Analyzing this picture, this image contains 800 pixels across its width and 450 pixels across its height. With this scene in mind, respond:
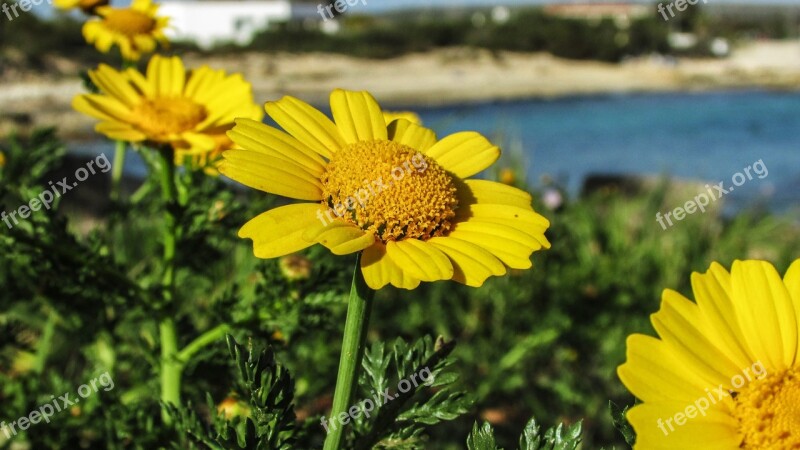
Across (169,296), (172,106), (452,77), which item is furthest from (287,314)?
(452,77)

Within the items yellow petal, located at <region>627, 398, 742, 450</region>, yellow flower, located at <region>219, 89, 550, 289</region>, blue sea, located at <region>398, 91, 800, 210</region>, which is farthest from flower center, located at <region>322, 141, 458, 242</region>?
blue sea, located at <region>398, 91, 800, 210</region>

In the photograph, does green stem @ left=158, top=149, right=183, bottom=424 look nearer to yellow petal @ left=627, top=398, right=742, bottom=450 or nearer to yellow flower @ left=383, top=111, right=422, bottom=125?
yellow flower @ left=383, top=111, right=422, bottom=125

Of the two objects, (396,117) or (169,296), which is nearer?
(169,296)

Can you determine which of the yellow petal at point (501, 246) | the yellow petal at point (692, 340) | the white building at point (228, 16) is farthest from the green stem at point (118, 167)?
the white building at point (228, 16)

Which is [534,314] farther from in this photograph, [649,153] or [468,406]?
[649,153]

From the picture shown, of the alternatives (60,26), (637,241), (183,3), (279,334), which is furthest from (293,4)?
(279,334)

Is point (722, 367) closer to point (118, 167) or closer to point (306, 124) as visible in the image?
point (306, 124)
